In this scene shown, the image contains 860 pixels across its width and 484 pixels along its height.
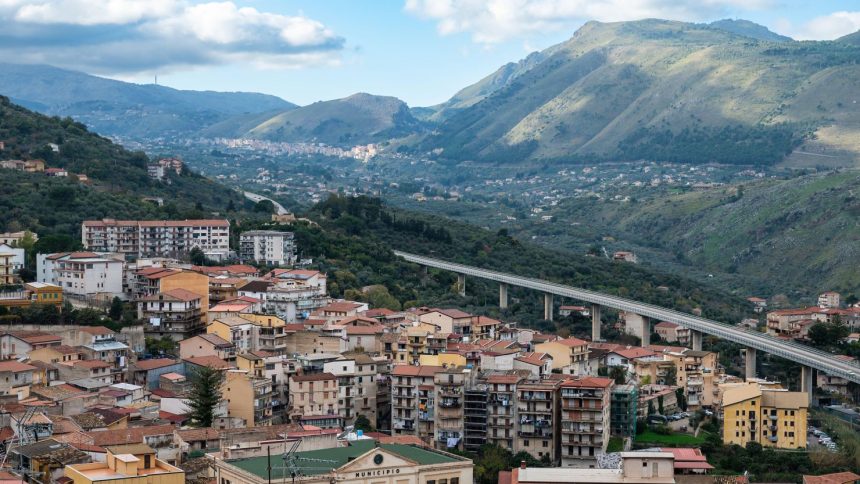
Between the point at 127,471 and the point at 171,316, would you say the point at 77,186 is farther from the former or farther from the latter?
the point at 127,471

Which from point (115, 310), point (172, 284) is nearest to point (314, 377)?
point (115, 310)

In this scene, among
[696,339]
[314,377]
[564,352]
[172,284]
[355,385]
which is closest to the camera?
[314,377]

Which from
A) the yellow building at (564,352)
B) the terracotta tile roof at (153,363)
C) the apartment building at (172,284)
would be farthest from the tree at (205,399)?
the yellow building at (564,352)

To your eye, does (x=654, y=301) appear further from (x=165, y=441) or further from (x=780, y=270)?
(x=165, y=441)

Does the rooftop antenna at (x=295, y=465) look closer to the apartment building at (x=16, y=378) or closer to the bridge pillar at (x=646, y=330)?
the apartment building at (x=16, y=378)

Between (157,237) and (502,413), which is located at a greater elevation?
(157,237)
